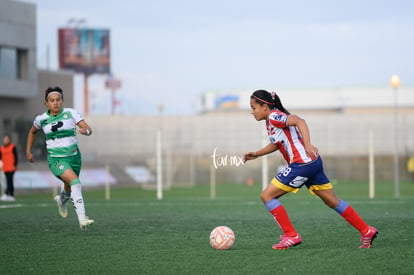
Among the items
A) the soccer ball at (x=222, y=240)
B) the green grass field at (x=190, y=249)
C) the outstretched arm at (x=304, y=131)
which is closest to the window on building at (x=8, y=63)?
the green grass field at (x=190, y=249)

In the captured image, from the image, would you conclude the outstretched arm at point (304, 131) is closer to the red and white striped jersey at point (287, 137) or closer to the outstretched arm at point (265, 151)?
the red and white striped jersey at point (287, 137)

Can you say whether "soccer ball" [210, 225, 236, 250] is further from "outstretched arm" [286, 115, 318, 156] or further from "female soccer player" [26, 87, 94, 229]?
"female soccer player" [26, 87, 94, 229]

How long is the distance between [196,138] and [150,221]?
42.0m

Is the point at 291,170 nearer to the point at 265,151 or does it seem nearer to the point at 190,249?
the point at 265,151

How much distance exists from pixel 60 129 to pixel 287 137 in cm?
378

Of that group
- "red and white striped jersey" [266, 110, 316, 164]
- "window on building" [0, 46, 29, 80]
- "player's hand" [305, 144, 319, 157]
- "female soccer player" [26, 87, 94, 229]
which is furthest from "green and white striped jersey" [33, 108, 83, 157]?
"window on building" [0, 46, 29, 80]

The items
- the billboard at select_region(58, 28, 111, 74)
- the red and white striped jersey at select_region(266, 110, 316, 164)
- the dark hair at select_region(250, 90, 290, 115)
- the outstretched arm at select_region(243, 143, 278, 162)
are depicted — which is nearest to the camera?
the red and white striped jersey at select_region(266, 110, 316, 164)

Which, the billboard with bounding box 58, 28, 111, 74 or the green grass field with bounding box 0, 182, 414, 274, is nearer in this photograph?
the green grass field with bounding box 0, 182, 414, 274

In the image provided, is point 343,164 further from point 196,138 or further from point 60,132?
point 60,132

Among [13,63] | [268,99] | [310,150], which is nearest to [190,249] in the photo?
[310,150]

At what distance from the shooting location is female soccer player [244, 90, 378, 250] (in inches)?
364

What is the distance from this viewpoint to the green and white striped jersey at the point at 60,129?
11570 millimetres

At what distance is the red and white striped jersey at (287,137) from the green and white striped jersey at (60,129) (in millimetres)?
3440

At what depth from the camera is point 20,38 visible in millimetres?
49188
